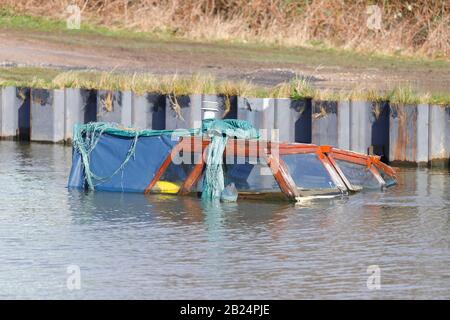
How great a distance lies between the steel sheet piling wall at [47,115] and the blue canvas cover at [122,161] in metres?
6.42

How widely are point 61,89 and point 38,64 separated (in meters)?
5.66

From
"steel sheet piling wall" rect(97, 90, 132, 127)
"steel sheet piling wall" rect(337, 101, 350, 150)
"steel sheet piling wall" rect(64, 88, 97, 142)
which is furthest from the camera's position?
"steel sheet piling wall" rect(64, 88, 97, 142)

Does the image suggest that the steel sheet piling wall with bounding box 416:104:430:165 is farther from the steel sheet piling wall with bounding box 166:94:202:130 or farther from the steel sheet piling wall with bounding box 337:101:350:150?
the steel sheet piling wall with bounding box 166:94:202:130

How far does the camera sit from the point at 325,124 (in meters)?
25.2

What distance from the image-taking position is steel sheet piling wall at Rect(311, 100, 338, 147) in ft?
82.4

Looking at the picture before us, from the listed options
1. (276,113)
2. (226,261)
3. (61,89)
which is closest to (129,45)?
(61,89)

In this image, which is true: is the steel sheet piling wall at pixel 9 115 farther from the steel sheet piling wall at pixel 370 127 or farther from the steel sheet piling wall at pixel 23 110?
the steel sheet piling wall at pixel 370 127

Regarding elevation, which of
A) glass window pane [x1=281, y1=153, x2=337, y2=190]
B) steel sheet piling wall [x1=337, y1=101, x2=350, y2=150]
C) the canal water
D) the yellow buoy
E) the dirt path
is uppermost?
the dirt path

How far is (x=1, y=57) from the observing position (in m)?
34.1

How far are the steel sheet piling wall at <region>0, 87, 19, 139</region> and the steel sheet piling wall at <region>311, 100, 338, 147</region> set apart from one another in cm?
668

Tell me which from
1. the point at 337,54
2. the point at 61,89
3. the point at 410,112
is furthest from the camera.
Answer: the point at 337,54

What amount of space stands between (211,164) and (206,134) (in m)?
0.56

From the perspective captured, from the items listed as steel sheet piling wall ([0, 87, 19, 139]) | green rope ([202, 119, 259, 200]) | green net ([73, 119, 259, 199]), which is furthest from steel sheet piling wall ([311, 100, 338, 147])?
steel sheet piling wall ([0, 87, 19, 139])
